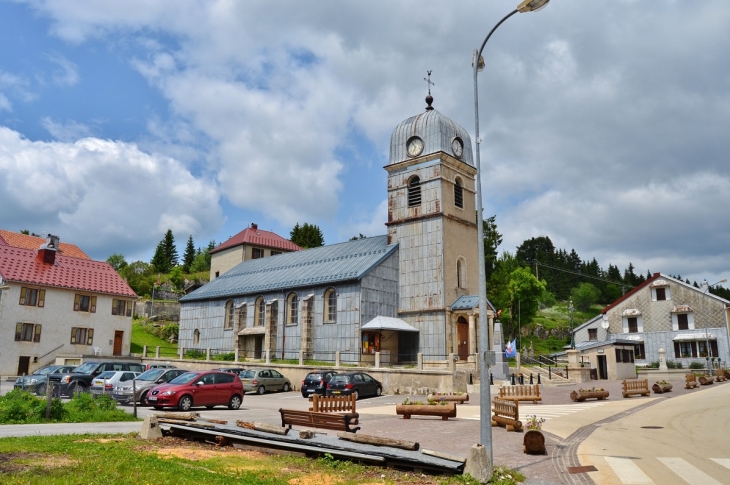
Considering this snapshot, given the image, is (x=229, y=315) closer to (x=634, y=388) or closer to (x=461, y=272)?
Result: (x=461, y=272)

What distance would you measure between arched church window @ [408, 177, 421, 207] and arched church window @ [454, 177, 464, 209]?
2698mm

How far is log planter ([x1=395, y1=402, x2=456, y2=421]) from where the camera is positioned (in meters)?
18.7

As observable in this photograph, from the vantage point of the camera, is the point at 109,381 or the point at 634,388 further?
the point at 634,388

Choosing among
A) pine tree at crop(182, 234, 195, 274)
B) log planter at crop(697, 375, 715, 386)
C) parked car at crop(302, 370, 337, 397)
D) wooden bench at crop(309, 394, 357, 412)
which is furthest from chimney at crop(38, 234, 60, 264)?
pine tree at crop(182, 234, 195, 274)

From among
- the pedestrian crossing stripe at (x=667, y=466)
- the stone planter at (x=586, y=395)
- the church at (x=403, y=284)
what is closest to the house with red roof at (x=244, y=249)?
the church at (x=403, y=284)

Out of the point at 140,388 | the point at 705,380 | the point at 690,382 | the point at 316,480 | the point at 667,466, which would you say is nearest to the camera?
the point at 316,480

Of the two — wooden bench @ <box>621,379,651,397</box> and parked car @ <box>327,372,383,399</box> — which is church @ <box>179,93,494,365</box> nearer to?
parked car @ <box>327,372,383,399</box>

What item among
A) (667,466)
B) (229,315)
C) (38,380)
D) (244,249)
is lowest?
(667,466)

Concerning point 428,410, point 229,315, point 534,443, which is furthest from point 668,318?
point 534,443

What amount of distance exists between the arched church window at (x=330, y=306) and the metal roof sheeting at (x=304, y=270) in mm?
818

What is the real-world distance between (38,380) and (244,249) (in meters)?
36.2

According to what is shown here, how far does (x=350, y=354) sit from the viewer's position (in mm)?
37375

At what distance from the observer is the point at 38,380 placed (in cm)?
2645

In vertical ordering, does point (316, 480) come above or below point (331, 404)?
below
